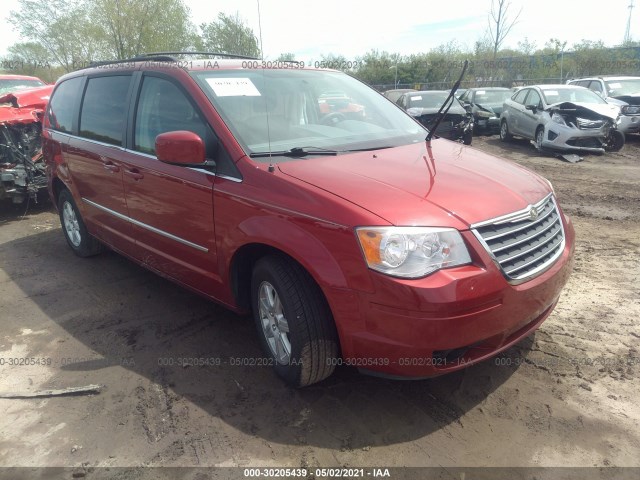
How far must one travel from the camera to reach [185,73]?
10.7ft

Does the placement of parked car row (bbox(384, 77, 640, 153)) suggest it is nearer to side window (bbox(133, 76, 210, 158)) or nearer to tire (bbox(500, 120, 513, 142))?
tire (bbox(500, 120, 513, 142))

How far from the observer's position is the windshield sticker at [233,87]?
318cm

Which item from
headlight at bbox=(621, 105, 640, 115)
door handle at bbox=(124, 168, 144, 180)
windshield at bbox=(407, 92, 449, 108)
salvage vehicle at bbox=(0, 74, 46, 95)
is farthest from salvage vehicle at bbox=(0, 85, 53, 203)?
headlight at bbox=(621, 105, 640, 115)

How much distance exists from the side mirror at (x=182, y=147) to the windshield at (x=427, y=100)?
1101 centimetres

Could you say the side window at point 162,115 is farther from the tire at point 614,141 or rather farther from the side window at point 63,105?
the tire at point 614,141

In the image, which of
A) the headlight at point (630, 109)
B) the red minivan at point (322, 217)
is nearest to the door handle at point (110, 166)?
the red minivan at point (322, 217)

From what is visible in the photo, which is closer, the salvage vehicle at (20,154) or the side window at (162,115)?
the side window at (162,115)

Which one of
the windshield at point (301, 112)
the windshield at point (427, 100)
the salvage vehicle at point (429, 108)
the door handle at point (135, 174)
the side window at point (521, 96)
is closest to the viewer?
the windshield at point (301, 112)

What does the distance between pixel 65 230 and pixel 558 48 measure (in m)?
31.8

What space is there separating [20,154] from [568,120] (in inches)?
406

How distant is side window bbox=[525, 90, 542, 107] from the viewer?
38.3 ft

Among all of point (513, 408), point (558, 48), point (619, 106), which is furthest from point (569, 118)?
point (558, 48)

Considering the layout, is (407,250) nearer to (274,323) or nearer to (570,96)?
(274,323)

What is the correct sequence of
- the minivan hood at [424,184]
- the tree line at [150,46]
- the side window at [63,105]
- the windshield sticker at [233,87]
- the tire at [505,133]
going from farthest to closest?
the tree line at [150,46] < the tire at [505,133] < the side window at [63,105] < the windshield sticker at [233,87] < the minivan hood at [424,184]
